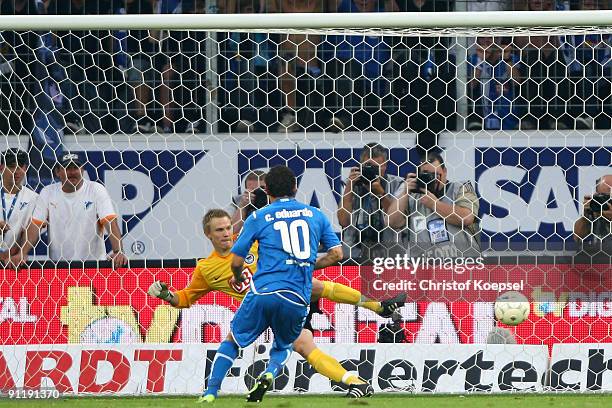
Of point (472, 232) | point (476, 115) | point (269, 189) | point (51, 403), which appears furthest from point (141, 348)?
point (476, 115)

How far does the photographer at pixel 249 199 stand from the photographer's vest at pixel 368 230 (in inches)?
23.1

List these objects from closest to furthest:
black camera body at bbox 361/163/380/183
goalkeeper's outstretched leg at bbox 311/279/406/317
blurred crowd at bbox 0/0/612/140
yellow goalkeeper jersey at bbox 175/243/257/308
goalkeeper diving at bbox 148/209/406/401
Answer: goalkeeper diving at bbox 148/209/406/401 → goalkeeper's outstretched leg at bbox 311/279/406/317 → yellow goalkeeper jersey at bbox 175/243/257/308 → black camera body at bbox 361/163/380/183 → blurred crowd at bbox 0/0/612/140

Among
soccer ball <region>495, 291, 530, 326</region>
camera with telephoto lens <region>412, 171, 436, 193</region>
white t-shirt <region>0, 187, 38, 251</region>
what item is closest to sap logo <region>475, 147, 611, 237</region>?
camera with telephoto lens <region>412, 171, 436, 193</region>

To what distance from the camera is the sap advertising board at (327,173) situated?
8164 mm

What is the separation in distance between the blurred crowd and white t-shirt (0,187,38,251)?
18.4 inches

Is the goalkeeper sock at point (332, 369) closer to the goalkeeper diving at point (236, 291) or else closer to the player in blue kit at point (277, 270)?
the goalkeeper diving at point (236, 291)

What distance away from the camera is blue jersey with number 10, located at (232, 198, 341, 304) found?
6.39 meters

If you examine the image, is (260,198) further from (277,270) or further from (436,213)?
(277,270)

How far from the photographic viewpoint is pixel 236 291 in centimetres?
748

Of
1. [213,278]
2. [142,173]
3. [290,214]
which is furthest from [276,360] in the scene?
[142,173]

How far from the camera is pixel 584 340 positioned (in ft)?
24.8

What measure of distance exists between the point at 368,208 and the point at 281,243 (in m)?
1.67

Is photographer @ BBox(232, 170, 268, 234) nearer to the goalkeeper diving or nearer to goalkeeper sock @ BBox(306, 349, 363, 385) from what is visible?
the goalkeeper diving

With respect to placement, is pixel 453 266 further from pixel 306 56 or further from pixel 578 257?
pixel 306 56
